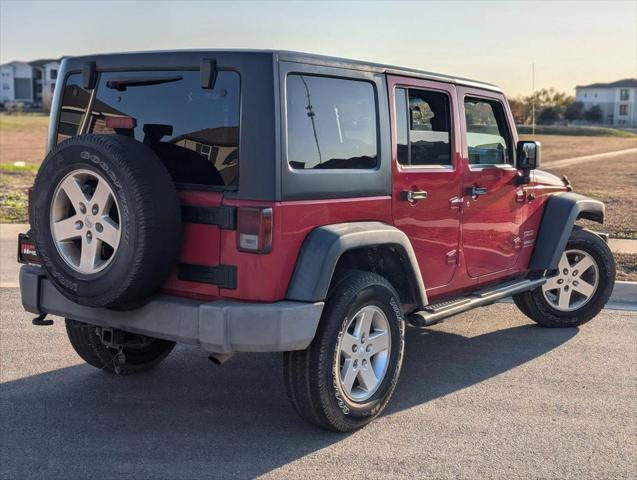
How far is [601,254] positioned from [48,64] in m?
142

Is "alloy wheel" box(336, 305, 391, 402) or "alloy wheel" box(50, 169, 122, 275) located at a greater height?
"alloy wheel" box(50, 169, 122, 275)

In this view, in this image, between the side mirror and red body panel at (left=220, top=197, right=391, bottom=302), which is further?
the side mirror

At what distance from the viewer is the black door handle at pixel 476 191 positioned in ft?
18.0

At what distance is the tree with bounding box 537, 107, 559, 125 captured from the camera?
8138cm

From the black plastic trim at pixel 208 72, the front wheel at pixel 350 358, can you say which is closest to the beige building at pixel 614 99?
the front wheel at pixel 350 358

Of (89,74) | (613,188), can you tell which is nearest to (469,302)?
(89,74)

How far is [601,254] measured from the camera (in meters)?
6.76

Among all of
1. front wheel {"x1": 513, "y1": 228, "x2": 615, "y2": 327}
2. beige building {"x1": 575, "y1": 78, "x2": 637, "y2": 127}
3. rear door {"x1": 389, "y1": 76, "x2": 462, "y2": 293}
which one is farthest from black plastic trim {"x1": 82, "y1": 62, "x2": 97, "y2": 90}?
beige building {"x1": 575, "y1": 78, "x2": 637, "y2": 127}

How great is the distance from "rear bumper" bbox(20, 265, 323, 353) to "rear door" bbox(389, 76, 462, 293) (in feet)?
3.72

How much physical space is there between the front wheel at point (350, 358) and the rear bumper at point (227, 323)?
0.17 metres

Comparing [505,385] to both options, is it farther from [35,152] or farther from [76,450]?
[35,152]

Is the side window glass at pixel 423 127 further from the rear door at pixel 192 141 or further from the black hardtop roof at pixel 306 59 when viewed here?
the rear door at pixel 192 141

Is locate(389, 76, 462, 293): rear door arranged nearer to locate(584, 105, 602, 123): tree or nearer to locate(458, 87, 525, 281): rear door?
locate(458, 87, 525, 281): rear door

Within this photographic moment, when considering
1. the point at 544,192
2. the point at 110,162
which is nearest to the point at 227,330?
the point at 110,162
